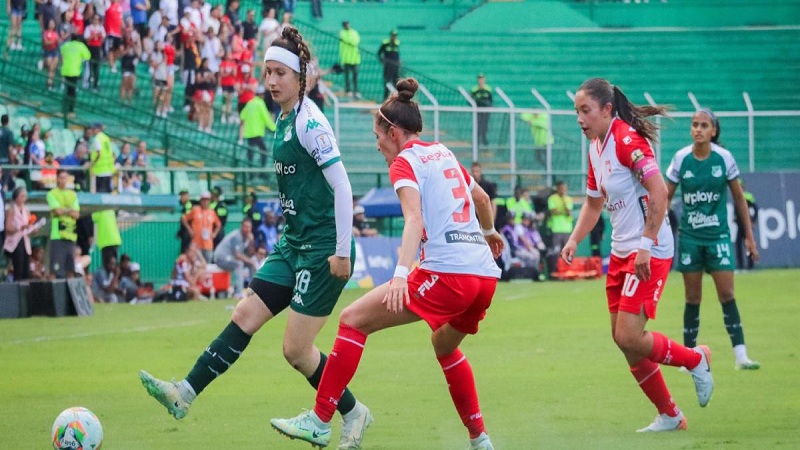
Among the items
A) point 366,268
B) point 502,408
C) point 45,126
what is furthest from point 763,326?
point 45,126

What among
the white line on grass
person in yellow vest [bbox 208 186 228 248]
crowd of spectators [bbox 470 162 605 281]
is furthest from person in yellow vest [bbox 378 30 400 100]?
the white line on grass

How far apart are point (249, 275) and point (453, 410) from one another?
15.4 meters

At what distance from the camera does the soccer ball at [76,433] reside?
26.9 ft

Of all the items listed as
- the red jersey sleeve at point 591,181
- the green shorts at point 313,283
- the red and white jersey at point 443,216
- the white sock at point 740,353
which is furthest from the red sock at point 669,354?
the white sock at point 740,353

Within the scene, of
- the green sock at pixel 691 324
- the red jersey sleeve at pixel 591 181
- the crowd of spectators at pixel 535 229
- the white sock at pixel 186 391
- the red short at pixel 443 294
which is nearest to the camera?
the red short at pixel 443 294

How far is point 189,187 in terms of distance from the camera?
29172mm

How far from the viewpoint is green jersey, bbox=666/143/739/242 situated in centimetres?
1338

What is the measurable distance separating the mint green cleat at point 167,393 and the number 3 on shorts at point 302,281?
0.94m

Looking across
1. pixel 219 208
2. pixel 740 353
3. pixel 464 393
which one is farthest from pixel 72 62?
pixel 464 393

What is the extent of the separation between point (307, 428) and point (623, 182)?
2.74 metres

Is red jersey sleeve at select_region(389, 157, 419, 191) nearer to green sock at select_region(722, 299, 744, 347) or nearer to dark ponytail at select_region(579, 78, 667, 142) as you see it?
dark ponytail at select_region(579, 78, 667, 142)

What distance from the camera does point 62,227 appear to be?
919 inches

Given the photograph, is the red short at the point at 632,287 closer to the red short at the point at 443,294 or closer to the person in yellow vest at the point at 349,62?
the red short at the point at 443,294

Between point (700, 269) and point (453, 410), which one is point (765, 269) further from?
point (453, 410)
